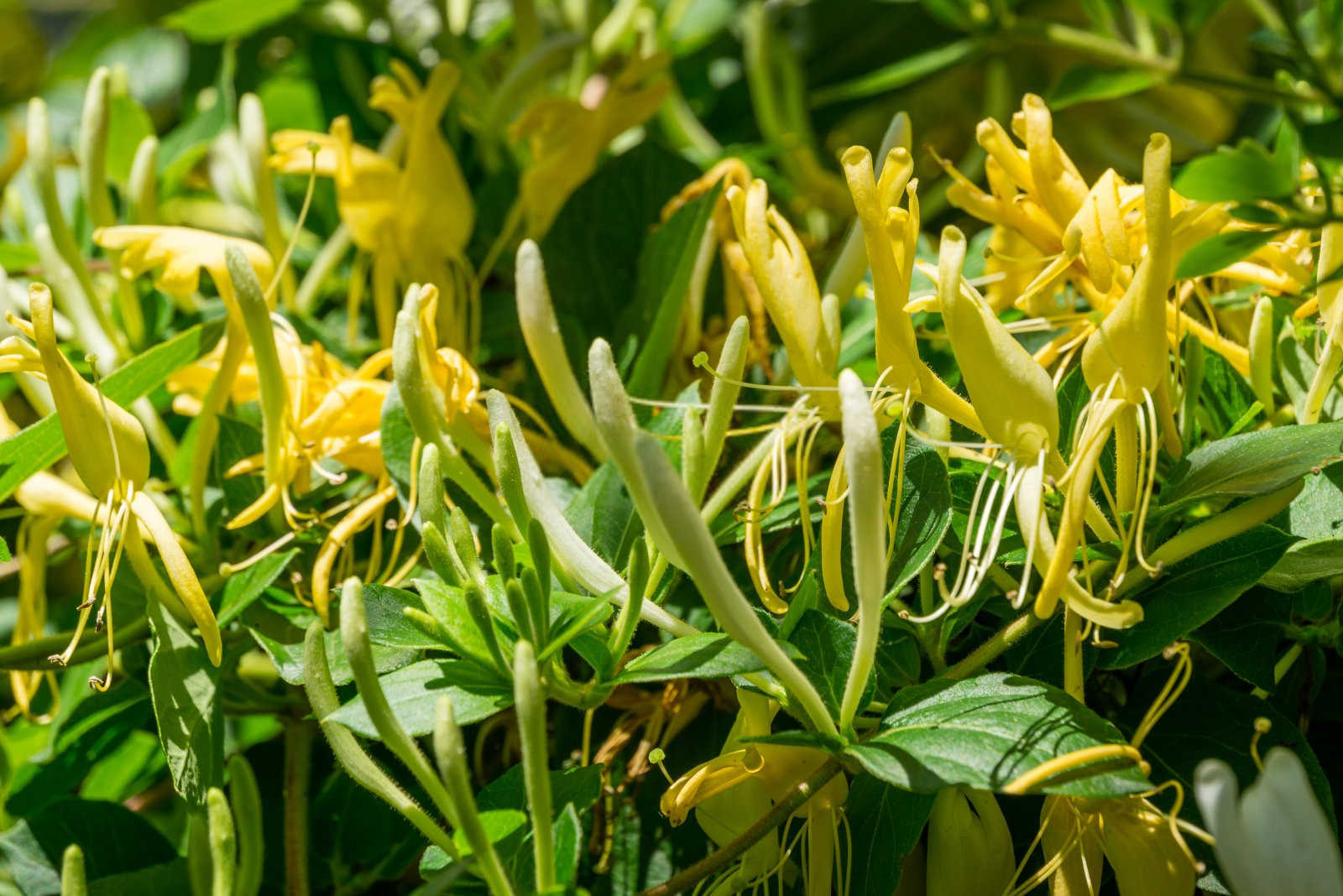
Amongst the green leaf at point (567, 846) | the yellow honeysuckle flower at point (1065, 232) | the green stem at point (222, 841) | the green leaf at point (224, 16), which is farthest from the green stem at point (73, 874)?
the green leaf at point (224, 16)

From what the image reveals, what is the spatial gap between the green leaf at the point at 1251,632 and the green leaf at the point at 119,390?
398 millimetres

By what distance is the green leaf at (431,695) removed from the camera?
35cm

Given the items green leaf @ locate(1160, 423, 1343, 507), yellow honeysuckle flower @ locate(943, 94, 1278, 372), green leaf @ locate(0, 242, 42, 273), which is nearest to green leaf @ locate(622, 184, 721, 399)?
yellow honeysuckle flower @ locate(943, 94, 1278, 372)

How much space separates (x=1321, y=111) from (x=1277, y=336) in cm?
23

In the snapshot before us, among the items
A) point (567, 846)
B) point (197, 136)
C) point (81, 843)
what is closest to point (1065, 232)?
point (567, 846)

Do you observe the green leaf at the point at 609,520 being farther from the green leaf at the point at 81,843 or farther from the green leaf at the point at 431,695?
the green leaf at the point at 81,843

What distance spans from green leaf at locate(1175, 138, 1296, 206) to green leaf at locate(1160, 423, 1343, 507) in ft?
0.25

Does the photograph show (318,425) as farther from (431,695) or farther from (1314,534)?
(1314,534)

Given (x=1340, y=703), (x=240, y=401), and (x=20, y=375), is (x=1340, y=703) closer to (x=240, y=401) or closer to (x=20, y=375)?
(x=240, y=401)

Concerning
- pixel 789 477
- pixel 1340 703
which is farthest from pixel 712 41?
pixel 1340 703

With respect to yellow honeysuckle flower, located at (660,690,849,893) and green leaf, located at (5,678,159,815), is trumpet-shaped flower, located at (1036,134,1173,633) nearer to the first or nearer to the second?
yellow honeysuckle flower, located at (660,690,849,893)

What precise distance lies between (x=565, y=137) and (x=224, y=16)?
31cm

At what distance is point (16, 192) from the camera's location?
→ 0.77 metres

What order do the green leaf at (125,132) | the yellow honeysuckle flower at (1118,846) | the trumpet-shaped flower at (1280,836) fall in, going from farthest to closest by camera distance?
the green leaf at (125,132), the yellow honeysuckle flower at (1118,846), the trumpet-shaped flower at (1280,836)
